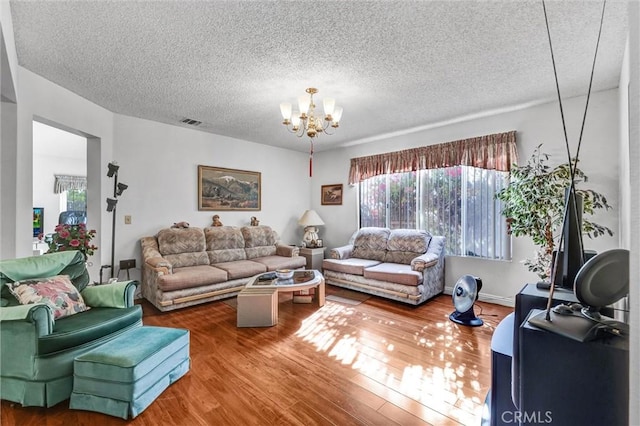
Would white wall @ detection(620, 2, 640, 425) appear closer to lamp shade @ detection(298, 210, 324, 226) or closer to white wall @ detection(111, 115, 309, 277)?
white wall @ detection(111, 115, 309, 277)

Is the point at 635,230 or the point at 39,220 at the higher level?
the point at 635,230

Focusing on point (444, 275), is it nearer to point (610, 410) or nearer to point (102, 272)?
point (610, 410)

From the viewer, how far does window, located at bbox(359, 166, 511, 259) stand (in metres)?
3.88

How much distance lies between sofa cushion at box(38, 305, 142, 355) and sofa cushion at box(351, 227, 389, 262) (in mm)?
3427

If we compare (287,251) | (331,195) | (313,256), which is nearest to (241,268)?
(287,251)

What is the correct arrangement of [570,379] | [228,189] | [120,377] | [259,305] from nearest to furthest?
[570,379] → [120,377] → [259,305] → [228,189]

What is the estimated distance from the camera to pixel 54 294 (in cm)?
214

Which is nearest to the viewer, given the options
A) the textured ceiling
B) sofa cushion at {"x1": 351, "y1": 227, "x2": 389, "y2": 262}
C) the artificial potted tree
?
the textured ceiling

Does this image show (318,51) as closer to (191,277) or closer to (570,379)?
(570,379)

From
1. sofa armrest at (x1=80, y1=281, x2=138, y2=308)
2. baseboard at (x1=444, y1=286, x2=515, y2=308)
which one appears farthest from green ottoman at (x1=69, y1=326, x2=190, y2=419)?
baseboard at (x1=444, y1=286, x2=515, y2=308)

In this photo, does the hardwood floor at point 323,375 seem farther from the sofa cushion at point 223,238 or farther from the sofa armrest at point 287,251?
the sofa armrest at point 287,251

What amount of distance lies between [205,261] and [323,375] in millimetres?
2896

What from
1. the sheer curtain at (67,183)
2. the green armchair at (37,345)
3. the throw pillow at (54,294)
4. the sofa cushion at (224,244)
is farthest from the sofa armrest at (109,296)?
the sheer curtain at (67,183)

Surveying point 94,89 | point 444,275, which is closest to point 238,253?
point 94,89
